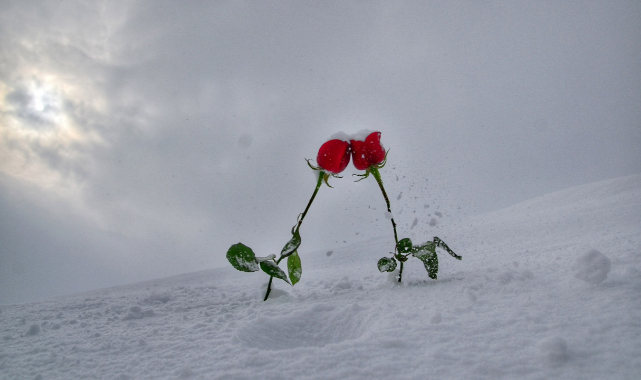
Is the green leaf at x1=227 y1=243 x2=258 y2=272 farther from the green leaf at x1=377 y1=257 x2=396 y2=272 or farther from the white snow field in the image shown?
the green leaf at x1=377 y1=257 x2=396 y2=272

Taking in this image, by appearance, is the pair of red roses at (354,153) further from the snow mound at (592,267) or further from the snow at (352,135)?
the snow mound at (592,267)

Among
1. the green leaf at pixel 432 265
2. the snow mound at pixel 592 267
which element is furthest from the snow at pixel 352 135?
the snow mound at pixel 592 267

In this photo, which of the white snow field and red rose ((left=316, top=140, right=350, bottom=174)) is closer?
the white snow field

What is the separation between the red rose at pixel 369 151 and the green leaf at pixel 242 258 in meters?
0.37

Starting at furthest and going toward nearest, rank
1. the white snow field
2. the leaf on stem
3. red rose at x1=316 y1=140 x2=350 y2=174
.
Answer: the leaf on stem → red rose at x1=316 y1=140 x2=350 y2=174 → the white snow field

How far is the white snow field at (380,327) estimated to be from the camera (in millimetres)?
489

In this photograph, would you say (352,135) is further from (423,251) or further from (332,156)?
(423,251)

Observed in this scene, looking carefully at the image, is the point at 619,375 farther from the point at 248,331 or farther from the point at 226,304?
the point at 226,304

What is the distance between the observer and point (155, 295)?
A: 1.13 m

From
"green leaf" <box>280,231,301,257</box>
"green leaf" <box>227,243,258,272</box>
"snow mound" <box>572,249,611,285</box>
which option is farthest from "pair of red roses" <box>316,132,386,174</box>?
"snow mound" <box>572,249,611,285</box>

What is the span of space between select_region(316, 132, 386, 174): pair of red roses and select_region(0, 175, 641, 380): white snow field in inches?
13.3

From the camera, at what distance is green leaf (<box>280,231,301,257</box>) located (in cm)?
90

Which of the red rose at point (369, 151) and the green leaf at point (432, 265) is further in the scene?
the green leaf at point (432, 265)

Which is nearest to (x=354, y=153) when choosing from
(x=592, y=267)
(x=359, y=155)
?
A: (x=359, y=155)
